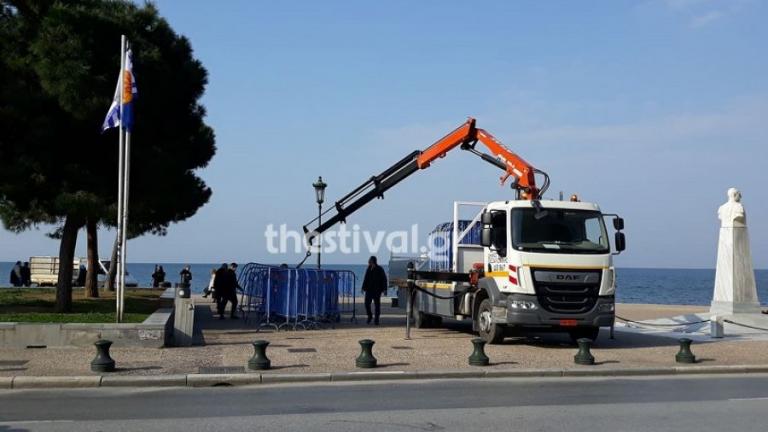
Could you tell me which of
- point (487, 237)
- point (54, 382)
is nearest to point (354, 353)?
point (487, 237)

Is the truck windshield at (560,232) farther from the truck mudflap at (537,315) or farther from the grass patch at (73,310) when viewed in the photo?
the grass patch at (73,310)

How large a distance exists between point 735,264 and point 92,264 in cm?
2225

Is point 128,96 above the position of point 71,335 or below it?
above

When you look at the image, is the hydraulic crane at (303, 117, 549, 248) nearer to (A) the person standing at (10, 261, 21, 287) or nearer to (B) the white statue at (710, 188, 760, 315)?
(B) the white statue at (710, 188, 760, 315)

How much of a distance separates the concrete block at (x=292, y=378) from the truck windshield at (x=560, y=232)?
595 cm

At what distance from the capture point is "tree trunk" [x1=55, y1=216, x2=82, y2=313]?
22.9m

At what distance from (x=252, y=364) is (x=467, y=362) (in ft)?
12.6

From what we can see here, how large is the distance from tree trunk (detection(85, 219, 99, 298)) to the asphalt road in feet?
64.9

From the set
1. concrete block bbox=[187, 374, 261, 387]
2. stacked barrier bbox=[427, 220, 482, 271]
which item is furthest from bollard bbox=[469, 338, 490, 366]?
stacked barrier bbox=[427, 220, 482, 271]

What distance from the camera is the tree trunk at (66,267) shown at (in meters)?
22.9

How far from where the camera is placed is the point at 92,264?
3216 centimetres

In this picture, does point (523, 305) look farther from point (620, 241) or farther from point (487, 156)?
point (487, 156)

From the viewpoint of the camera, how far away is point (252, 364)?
13.9 metres

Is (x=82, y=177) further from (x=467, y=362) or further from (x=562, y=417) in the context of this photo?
(x=562, y=417)
